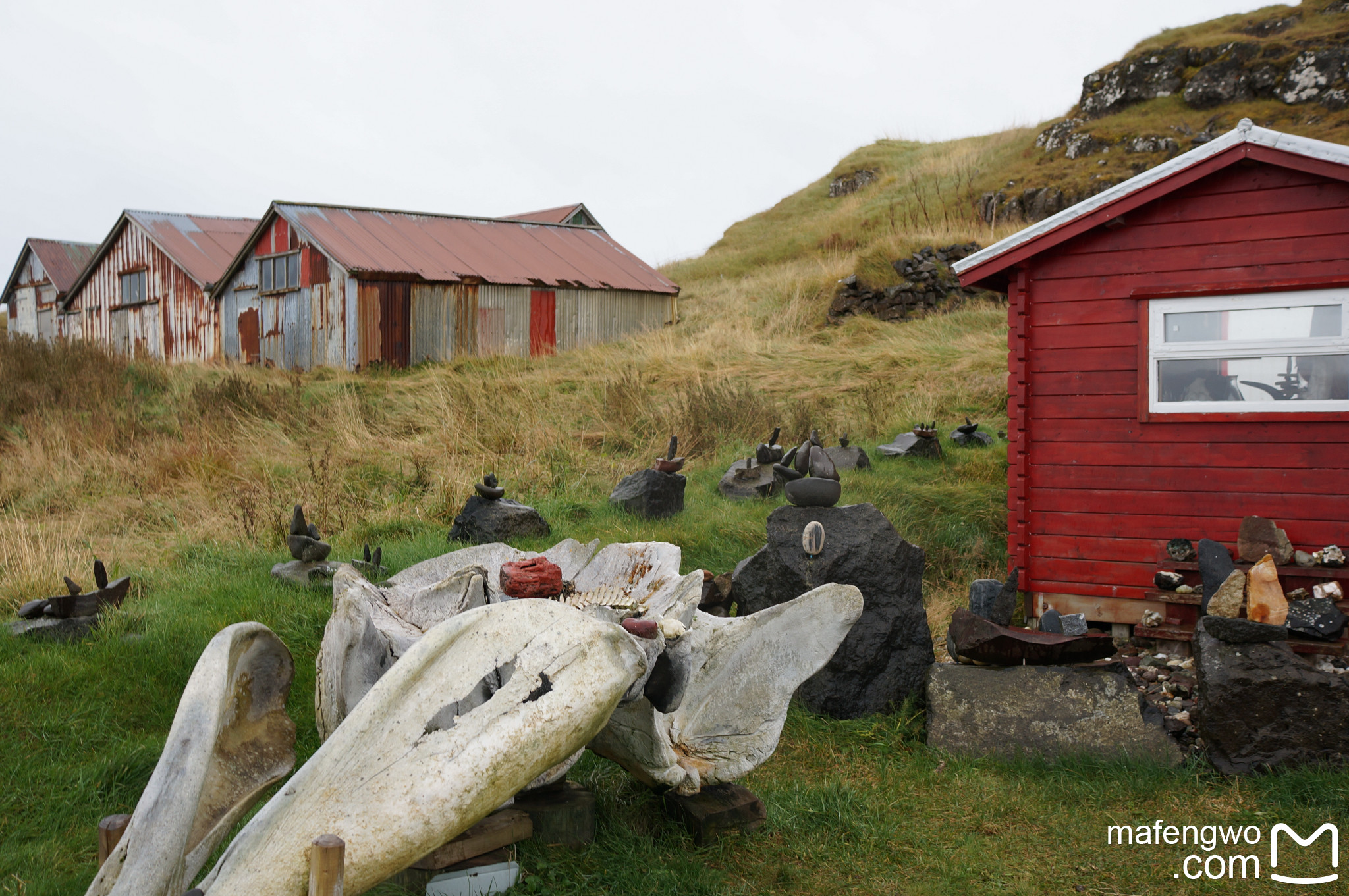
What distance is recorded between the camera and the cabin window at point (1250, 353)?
20.3 ft

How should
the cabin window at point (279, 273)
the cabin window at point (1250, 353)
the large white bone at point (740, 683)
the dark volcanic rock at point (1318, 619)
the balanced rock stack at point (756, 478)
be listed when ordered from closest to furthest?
1. the large white bone at point (740, 683)
2. the dark volcanic rock at point (1318, 619)
3. the cabin window at point (1250, 353)
4. the balanced rock stack at point (756, 478)
5. the cabin window at point (279, 273)

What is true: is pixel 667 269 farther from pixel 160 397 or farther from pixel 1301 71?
pixel 160 397

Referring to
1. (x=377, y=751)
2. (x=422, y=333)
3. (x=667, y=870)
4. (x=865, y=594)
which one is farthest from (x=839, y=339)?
(x=377, y=751)

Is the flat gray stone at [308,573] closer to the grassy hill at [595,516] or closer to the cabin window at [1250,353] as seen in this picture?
the grassy hill at [595,516]

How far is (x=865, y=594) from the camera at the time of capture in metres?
5.61

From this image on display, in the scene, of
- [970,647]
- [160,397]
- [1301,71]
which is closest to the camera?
[970,647]

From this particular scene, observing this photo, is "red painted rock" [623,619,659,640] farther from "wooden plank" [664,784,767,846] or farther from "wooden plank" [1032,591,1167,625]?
"wooden plank" [1032,591,1167,625]

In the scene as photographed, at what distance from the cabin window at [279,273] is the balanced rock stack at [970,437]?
13956 millimetres

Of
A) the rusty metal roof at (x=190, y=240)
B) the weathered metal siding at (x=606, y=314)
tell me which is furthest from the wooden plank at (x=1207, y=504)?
the rusty metal roof at (x=190, y=240)

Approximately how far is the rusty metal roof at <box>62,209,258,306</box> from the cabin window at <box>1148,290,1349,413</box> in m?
21.6

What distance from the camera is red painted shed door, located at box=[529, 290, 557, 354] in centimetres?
2014

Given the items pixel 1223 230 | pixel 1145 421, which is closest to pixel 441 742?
pixel 1145 421

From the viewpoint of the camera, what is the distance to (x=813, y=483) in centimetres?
580

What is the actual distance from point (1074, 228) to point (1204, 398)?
5.08 feet
